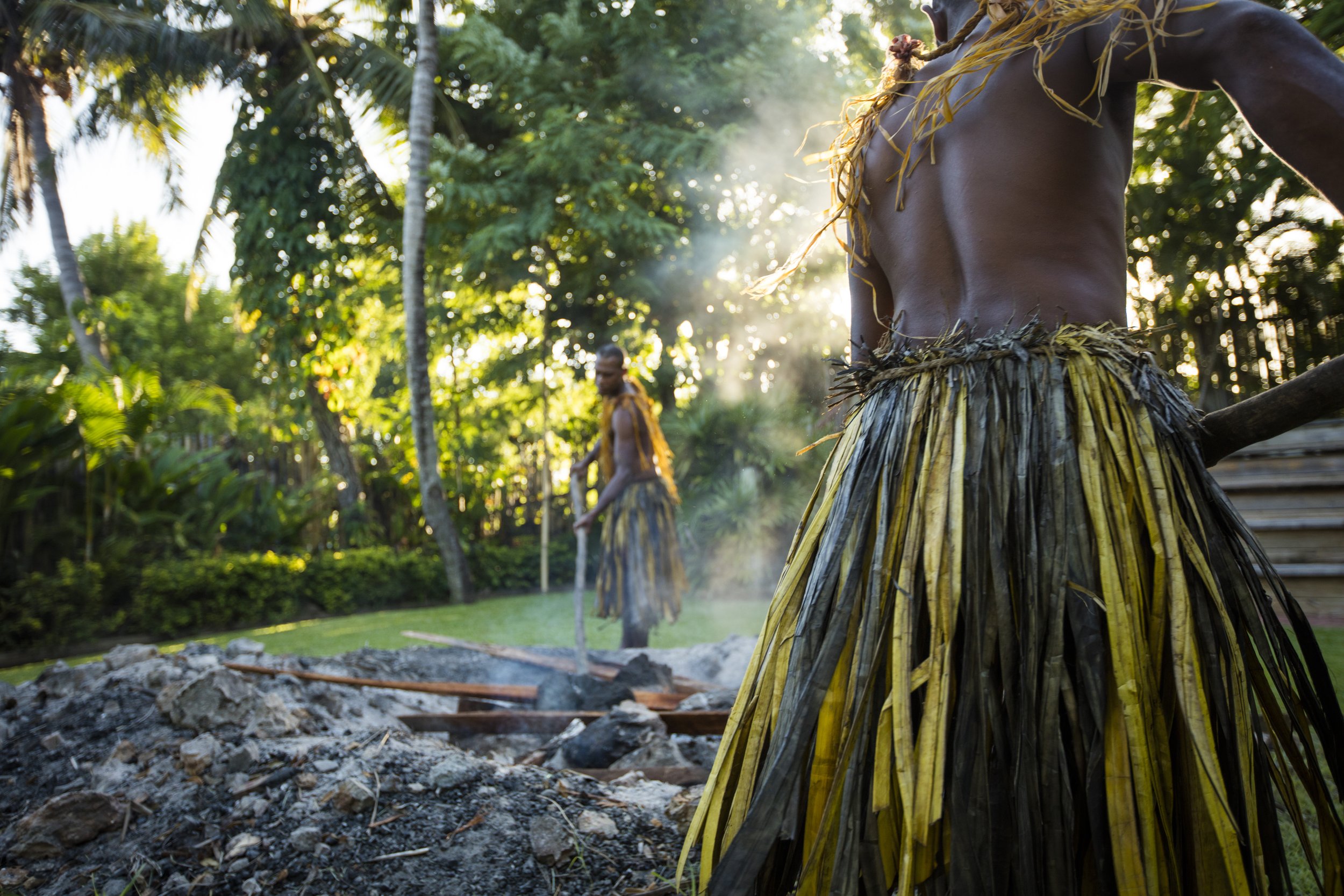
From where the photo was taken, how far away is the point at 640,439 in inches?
199

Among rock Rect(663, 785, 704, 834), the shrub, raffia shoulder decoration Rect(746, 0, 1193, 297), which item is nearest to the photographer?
raffia shoulder decoration Rect(746, 0, 1193, 297)

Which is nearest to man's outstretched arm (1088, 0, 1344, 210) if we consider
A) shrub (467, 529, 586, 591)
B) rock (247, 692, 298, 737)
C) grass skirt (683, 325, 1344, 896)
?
grass skirt (683, 325, 1344, 896)

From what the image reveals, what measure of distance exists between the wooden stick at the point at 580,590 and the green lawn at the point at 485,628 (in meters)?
0.64

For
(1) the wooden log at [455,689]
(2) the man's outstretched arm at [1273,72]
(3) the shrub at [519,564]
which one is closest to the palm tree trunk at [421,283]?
(3) the shrub at [519,564]

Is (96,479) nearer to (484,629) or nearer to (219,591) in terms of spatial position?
(219,591)

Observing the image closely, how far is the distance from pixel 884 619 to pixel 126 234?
84.0ft

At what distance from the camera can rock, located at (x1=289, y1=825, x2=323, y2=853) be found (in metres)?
1.81

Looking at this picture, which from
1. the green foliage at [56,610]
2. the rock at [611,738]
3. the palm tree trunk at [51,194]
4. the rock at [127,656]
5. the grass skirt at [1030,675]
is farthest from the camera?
the palm tree trunk at [51,194]

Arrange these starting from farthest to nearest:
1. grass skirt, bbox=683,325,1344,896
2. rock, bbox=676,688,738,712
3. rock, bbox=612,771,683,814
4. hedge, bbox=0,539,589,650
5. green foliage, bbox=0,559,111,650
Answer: hedge, bbox=0,539,589,650
green foliage, bbox=0,559,111,650
rock, bbox=676,688,738,712
rock, bbox=612,771,683,814
grass skirt, bbox=683,325,1344,896

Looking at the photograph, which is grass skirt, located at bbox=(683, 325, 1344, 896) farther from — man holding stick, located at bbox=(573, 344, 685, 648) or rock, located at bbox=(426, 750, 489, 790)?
man holding stick, located at bbox=(573, 344, 685, 648)

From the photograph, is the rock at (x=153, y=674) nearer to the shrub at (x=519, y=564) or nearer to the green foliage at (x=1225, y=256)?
the green foliage at (x=1225, y=256)

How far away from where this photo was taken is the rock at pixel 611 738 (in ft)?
8.73

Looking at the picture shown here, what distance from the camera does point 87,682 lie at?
3082 millimetres

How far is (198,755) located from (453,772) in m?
0.77
